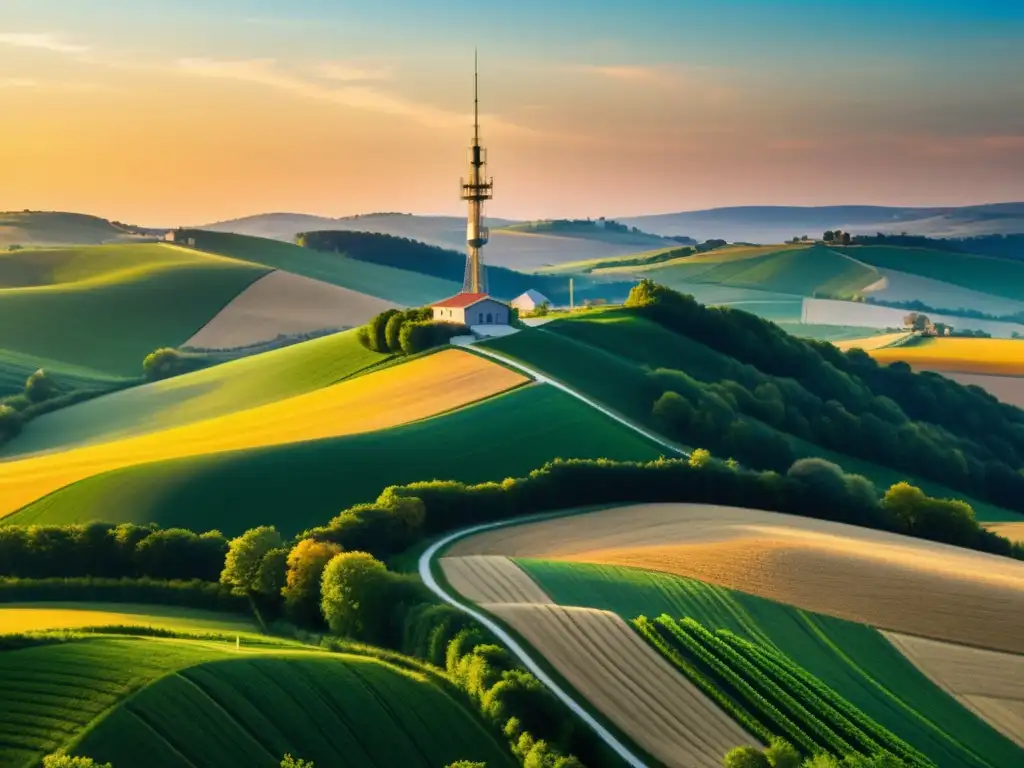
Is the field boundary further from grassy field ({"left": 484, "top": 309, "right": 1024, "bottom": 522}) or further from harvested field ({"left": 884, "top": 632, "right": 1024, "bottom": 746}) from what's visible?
grassy field ({"left": 484, "top": 309, "right": 1024, "bottom": 522})

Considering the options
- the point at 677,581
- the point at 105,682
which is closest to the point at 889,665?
the point at 677,581

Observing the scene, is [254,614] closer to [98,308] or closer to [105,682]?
[105,682]

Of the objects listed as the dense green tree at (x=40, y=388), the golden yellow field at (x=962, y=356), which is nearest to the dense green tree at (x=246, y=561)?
the dense green tree at (x=40, y=388)

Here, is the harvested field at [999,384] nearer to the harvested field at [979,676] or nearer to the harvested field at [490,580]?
the harvested field at [979,676]

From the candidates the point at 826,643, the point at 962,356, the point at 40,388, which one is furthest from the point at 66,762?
the point at 962,356

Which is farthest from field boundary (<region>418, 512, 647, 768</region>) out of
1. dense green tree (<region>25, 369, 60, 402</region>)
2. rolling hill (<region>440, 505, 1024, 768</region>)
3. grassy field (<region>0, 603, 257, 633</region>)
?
dense green tree (<region>25, 369, 60, 402</region>)

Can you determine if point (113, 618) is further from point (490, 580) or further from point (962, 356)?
point (962, 356)
